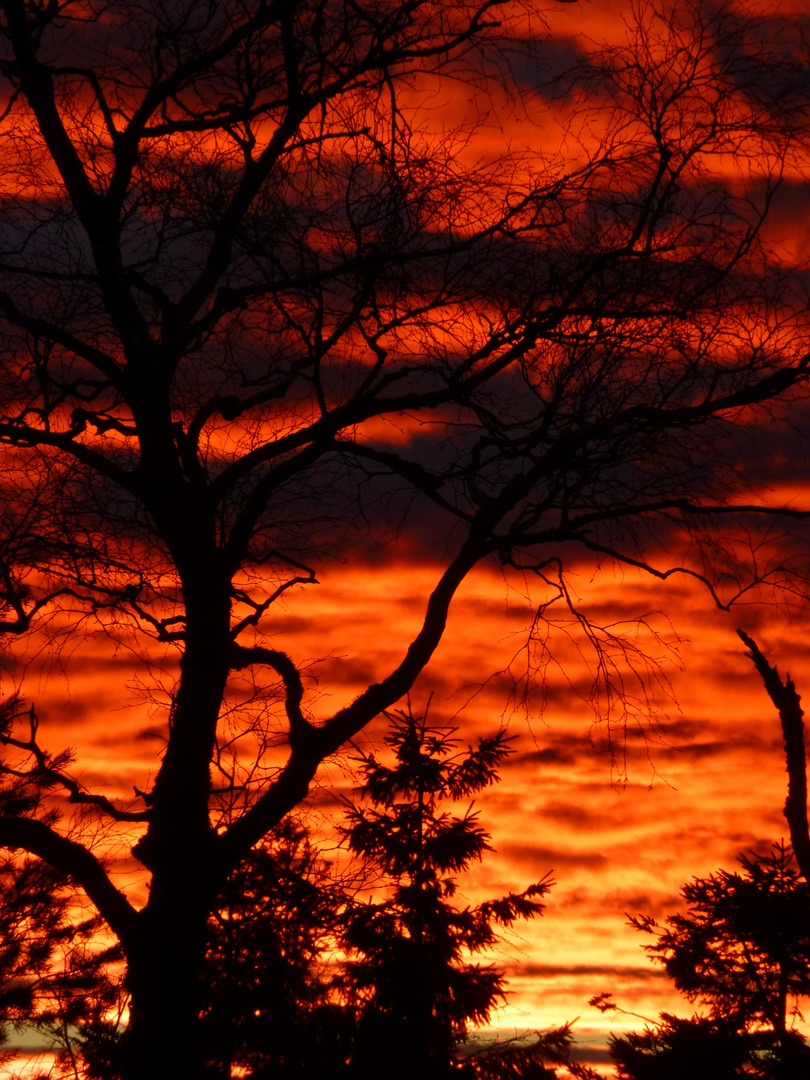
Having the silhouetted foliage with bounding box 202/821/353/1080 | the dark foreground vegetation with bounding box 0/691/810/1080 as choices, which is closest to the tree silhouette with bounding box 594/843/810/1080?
the dark foreground vegetation with bounding box 0/691/810/1080

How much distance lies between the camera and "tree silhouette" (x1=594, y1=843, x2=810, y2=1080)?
1313cm

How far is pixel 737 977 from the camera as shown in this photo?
46.2ft

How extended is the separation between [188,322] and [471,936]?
7.76m

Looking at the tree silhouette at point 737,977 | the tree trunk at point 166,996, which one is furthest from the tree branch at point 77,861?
the tree silhouette at point 737,977

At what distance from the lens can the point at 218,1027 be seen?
28.5 feet

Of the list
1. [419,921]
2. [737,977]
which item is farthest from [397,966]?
[737,977]

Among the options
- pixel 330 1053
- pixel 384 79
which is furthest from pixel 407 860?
pixel 384 79

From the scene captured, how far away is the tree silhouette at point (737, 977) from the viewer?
517 inches

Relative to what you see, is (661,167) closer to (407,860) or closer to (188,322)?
(188,322)

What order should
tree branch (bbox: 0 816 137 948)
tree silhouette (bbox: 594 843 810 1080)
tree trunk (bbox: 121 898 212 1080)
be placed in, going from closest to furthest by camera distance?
tree trunk (bbox: 121 898 212 1080), tree branch (bbox: 0 816 137 948), tree silhouette (bbox: 594 843 810 1080)

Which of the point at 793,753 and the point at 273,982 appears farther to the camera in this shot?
the point at 793,753

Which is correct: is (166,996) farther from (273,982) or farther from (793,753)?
(793,753)

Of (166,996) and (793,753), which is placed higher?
(793,753)

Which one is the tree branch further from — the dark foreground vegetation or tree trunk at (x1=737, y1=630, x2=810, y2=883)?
tree trunk at (x1=737, y1=630, x2=810, y2=883)
